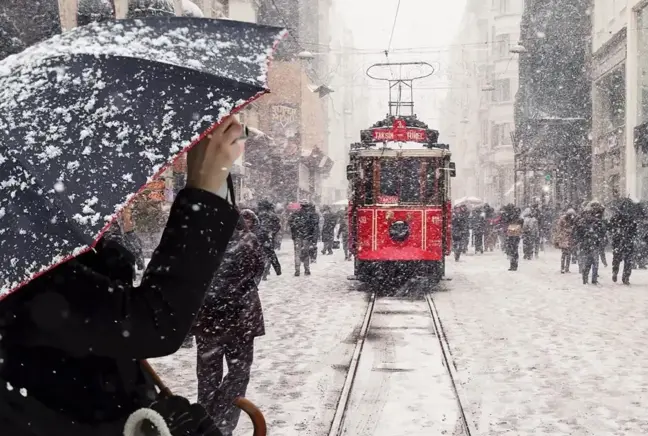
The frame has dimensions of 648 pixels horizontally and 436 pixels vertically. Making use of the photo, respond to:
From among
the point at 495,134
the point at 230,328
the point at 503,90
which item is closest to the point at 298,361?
the point at 230,328

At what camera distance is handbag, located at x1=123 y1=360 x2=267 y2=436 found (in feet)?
5.39

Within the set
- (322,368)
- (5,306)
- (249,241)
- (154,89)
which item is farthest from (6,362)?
(322,368)

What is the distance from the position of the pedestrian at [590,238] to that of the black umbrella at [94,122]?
16.6 metres

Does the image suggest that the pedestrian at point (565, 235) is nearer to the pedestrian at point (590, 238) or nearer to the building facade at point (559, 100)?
the pedestrian at point (590, 238)

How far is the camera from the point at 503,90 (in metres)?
63.4


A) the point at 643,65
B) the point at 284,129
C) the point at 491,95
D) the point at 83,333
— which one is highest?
the point at 491,95

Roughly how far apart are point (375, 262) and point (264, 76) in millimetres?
15166

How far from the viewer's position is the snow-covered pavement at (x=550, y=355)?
6.58 m

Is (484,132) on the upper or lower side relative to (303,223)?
upper

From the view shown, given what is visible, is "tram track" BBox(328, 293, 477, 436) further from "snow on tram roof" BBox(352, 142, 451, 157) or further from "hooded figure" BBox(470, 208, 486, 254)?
"hooded figure" BBox(470, 208, 486, 254)

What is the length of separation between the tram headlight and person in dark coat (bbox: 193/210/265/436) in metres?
10.9

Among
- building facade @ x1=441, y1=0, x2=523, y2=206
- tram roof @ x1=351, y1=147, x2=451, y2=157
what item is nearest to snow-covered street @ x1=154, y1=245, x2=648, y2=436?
tram roof @ x1=351, y1=147, x2=451, y2=157

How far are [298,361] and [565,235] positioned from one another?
1294 cm

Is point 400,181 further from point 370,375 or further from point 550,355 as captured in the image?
point 370,375
